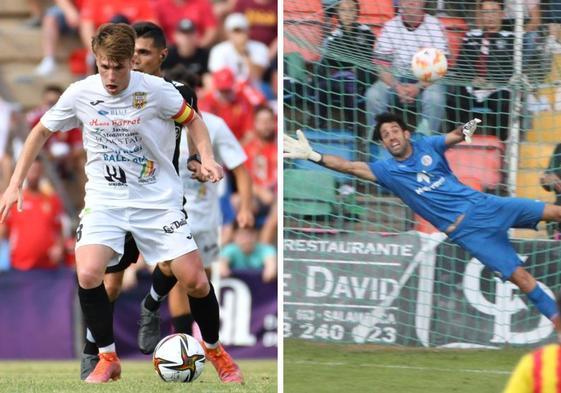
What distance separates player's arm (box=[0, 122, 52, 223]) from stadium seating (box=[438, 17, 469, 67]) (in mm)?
3724

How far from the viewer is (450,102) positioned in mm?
10008

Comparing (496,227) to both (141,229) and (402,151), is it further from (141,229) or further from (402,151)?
(141,229)

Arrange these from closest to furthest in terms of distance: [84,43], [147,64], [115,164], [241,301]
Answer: [115,164]
[147,64]
[241,301]
[84,43]

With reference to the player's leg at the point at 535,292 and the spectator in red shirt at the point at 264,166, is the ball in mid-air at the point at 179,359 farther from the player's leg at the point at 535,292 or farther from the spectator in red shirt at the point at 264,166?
the spectator in red shirt at the point at 264,166

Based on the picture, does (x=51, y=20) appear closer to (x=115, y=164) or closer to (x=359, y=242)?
(x=359, y=242)

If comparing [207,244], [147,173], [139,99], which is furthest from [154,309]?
[139,99]

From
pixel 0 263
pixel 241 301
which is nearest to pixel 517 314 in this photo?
pixel 241 301

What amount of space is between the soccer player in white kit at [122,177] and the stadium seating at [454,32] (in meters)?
3.17

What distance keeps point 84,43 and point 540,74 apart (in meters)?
7.36

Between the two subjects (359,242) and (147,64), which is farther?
(359,242)

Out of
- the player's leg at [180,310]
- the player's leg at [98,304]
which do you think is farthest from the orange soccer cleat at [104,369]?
the player's leg at [180,310]

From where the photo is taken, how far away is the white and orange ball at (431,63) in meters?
9.70

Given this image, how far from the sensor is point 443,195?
9891mm

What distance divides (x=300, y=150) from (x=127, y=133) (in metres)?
2.85
